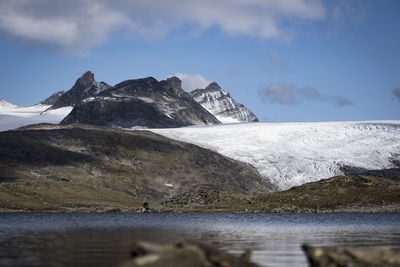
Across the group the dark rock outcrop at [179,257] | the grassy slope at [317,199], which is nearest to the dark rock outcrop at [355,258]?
the dark rock outcrop at [179,257]

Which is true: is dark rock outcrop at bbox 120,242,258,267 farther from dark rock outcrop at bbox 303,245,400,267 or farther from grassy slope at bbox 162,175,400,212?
grassy slope at bbox 162,175,400,212

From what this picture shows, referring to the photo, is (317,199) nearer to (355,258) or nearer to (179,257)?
(355,258)

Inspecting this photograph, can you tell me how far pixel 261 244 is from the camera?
45375 millimetres

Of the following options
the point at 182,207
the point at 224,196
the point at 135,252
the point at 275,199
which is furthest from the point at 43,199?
the point at 135,252

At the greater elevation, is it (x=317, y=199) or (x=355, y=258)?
(x=355, y=258)

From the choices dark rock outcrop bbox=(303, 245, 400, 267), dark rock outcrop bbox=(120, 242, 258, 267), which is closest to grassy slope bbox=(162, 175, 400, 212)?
dark rock outcrop bbox=(303, 245, 400, 267)

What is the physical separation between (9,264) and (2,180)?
15598 cm

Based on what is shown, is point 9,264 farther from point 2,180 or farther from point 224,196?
point 2,180

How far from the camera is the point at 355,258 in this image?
82.2 feet

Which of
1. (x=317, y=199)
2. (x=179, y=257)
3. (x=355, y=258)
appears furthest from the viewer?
(x=317, y=199)

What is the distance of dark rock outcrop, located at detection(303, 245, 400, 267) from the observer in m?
24.9

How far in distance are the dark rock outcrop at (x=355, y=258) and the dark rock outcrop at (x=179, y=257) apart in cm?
320

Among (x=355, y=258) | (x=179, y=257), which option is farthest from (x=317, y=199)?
(x=179, y=257)

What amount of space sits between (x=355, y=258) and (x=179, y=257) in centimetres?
754
